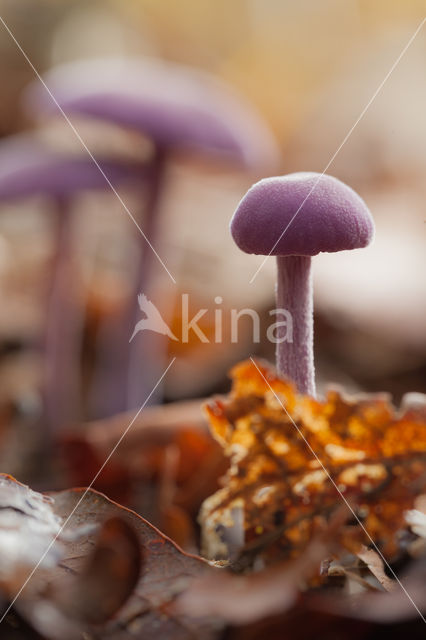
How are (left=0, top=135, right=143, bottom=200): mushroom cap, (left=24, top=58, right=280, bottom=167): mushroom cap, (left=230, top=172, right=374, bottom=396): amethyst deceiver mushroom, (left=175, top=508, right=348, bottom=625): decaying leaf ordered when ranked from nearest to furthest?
(left=175, top=508, right=348, bottom=625): decaying leaf → (left=230, top=172, right=374, bottom=396): amethyst deceiver mushroom → (left=24, top=58, right=280, bottom=167): mushroom cap → (left=0, top=135, right=143, bottom=200): mushroom cap

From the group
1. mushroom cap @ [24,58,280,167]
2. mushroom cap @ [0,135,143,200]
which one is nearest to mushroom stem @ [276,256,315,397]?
mushroom cap @ [24,58,280,167]

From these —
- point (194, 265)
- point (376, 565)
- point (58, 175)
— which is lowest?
point (376, 565)

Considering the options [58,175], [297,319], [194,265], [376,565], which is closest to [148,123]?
[58,175]

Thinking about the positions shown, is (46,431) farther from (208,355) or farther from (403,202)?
(403,202)

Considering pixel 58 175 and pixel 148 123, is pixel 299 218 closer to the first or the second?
pixel 148 123

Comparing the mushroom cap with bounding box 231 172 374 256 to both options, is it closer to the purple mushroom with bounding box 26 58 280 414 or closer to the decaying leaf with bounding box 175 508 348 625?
the decaying leaf with bounding box 175 508 348 625

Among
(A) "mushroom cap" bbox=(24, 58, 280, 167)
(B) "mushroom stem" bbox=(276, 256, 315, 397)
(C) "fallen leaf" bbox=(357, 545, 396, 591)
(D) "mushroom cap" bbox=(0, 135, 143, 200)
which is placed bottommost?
(C) "fallen leaf" bbox=(357, 545, 396, 591)

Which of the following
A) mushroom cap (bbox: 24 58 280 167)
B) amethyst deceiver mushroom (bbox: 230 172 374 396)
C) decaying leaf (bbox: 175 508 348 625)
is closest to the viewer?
decaying leaf (bbox: 175 508 348 625)
